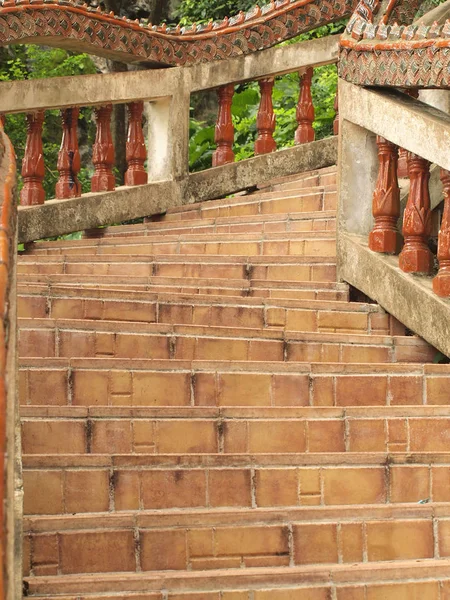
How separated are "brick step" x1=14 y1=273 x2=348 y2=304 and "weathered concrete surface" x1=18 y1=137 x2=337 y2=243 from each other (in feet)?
5.28

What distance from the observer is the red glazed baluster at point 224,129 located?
9219 millimetres

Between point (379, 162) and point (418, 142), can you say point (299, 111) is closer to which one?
point (379, 162)

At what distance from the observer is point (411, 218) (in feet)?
19.4

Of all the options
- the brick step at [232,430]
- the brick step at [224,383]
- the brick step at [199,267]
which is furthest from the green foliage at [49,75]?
the brick step at [232,430]

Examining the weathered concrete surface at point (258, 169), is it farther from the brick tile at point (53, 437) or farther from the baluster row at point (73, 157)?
the brick tile at point (53, 437)

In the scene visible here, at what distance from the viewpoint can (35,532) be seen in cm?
393

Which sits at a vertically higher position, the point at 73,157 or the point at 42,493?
the point at 73,157

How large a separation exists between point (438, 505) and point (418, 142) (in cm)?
204

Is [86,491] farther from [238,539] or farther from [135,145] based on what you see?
[135,145]

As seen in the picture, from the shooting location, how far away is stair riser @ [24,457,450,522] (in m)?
4.19

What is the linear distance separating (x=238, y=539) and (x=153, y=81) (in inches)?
205

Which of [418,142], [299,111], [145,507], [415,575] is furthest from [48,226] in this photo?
[415,575]

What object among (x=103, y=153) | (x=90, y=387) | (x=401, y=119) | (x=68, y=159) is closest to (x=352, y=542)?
(x=90, y=387)

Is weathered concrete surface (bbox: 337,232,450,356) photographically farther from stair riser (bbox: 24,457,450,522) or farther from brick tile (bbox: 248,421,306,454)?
stair riser (bbox: 24,457,450,522)
